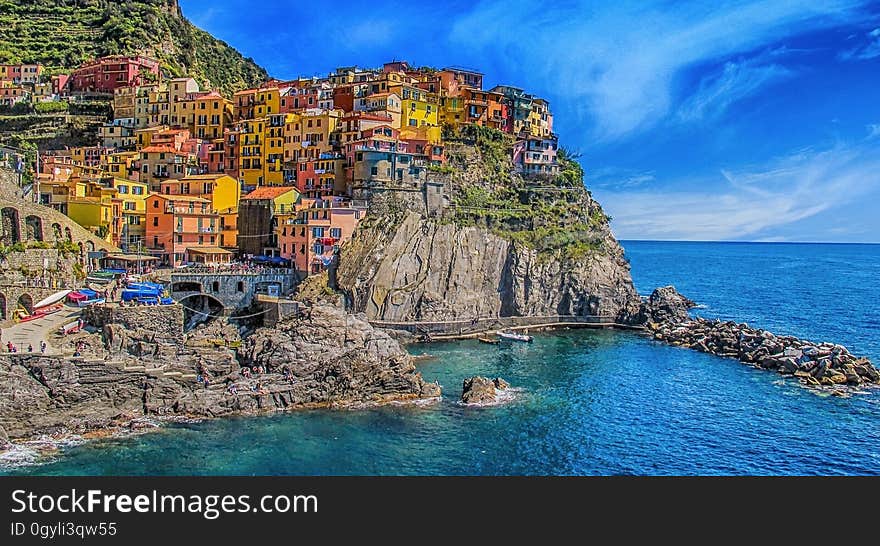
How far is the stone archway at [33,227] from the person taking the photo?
5612cm

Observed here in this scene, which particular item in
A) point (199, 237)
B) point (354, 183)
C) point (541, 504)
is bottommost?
point (541, 504)

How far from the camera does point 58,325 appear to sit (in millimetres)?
46625

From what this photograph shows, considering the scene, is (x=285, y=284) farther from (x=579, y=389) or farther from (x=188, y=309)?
(x=579, y=389)

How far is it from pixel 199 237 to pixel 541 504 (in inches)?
2064

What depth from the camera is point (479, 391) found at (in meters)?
45.8

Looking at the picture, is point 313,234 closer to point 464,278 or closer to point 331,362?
point 464,278

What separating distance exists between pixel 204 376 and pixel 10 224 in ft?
78.0

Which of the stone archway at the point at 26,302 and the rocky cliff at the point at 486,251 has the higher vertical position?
the rocky cliff at the point at 486,251

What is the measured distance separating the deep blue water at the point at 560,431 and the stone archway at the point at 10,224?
26.1 m

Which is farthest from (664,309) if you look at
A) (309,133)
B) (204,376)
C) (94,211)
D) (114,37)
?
(114,37)

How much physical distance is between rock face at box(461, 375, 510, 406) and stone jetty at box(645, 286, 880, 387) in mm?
22586

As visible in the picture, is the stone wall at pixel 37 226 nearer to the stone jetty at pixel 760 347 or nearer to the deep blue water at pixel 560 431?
the deep blue water at pixel 560 431

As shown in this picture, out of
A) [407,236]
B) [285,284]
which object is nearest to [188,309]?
[285,284]

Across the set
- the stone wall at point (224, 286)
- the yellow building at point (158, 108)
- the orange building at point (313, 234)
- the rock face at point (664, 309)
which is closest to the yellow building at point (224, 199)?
the orange building at point (313, 234)
